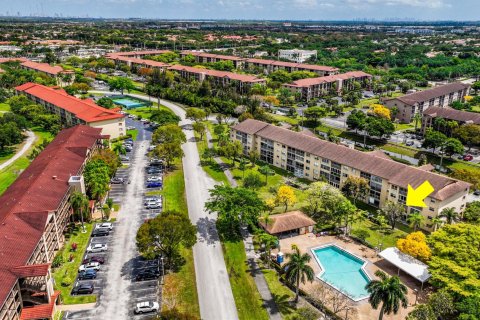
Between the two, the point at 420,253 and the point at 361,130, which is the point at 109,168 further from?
the point at 361,130

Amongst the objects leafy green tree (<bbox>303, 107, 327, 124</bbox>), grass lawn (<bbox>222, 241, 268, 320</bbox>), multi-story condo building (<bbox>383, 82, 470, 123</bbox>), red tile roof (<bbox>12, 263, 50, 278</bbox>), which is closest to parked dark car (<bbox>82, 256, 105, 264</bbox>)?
red tile roof (<bbox>12, 263, 50, 278</bbox>)

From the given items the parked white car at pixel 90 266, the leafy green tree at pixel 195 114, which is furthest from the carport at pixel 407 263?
the leafy green tree at pixel 195 114

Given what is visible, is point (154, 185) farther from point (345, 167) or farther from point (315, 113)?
point (315, 113)

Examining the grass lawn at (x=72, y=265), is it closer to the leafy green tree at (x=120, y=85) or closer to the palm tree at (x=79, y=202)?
the palm tree at (x=79, y=202)

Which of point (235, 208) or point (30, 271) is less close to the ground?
point (30, 271)

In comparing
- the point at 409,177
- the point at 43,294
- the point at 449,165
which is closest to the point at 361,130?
the point at 449,165

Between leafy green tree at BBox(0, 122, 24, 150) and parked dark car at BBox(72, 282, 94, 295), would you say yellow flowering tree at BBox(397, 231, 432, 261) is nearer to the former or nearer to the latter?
parked dark car at BBox(72, 282, 94, 295)

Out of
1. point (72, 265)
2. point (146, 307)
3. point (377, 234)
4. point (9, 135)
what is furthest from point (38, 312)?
point (9, 135)
